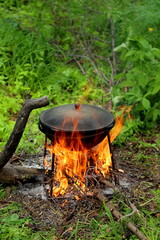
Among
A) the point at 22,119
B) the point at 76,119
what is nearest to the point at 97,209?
the point at 76,119

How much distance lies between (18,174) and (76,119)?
2.99 feet

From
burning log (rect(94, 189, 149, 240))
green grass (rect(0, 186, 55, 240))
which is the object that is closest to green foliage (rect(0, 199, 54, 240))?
green grass (rect(0, 186, 55, 240))

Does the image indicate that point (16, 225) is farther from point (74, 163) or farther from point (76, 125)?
point (76, 125)

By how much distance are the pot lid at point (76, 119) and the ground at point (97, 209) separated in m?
0.67

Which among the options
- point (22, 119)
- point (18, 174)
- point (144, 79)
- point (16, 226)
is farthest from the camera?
point (144, 79)

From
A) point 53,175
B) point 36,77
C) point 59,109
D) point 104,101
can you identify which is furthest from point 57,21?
point 53,175

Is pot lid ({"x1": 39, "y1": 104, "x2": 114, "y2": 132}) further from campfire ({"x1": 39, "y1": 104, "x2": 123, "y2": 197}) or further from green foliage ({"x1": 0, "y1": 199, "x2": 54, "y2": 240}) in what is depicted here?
green foliage ({"x1": 0, "y1": 199, "x2": 54, "y2": 240})

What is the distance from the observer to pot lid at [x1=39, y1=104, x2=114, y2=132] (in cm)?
288

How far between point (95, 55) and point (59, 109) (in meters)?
3.64

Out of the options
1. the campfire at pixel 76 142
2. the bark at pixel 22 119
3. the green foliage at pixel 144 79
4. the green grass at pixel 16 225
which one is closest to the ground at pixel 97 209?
the green grass at pixel 16 225

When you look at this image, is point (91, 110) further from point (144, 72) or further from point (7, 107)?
point (7, 107)

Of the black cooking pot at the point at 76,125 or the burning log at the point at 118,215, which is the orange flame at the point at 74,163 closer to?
the black cooking pot at the point at 76,125

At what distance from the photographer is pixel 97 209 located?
2.94m

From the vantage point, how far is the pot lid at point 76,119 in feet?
9.46
